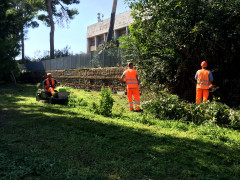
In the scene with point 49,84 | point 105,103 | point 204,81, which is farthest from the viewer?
point 49,84

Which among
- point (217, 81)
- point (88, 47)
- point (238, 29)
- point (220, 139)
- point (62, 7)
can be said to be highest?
point (62, 7)

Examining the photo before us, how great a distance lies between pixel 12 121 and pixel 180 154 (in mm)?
4751

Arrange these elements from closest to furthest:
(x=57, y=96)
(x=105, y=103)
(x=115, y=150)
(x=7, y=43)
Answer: (x=115, y=150) → (x=105, y=103) → (x=57, y=96) → (x=7, y=43)

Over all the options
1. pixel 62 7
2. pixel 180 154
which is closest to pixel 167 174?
pixel 180 154

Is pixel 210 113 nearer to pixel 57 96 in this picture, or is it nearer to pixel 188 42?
pixel 188 42

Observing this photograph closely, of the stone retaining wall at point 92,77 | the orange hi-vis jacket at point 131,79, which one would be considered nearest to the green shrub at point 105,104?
the orange hi-vis jacket at point 131,79

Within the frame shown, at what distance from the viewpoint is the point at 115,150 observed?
4031mm

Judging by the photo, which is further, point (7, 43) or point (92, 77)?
point (7, 43)

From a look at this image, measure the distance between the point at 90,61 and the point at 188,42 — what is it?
10.6 metres

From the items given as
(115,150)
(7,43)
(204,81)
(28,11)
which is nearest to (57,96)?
(204,81)

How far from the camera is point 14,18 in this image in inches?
934

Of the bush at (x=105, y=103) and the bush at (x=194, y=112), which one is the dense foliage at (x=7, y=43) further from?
the bush at (x=194, y=112)

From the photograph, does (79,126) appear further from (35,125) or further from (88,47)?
(88,47)

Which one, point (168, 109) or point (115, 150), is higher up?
point (168, 109)
